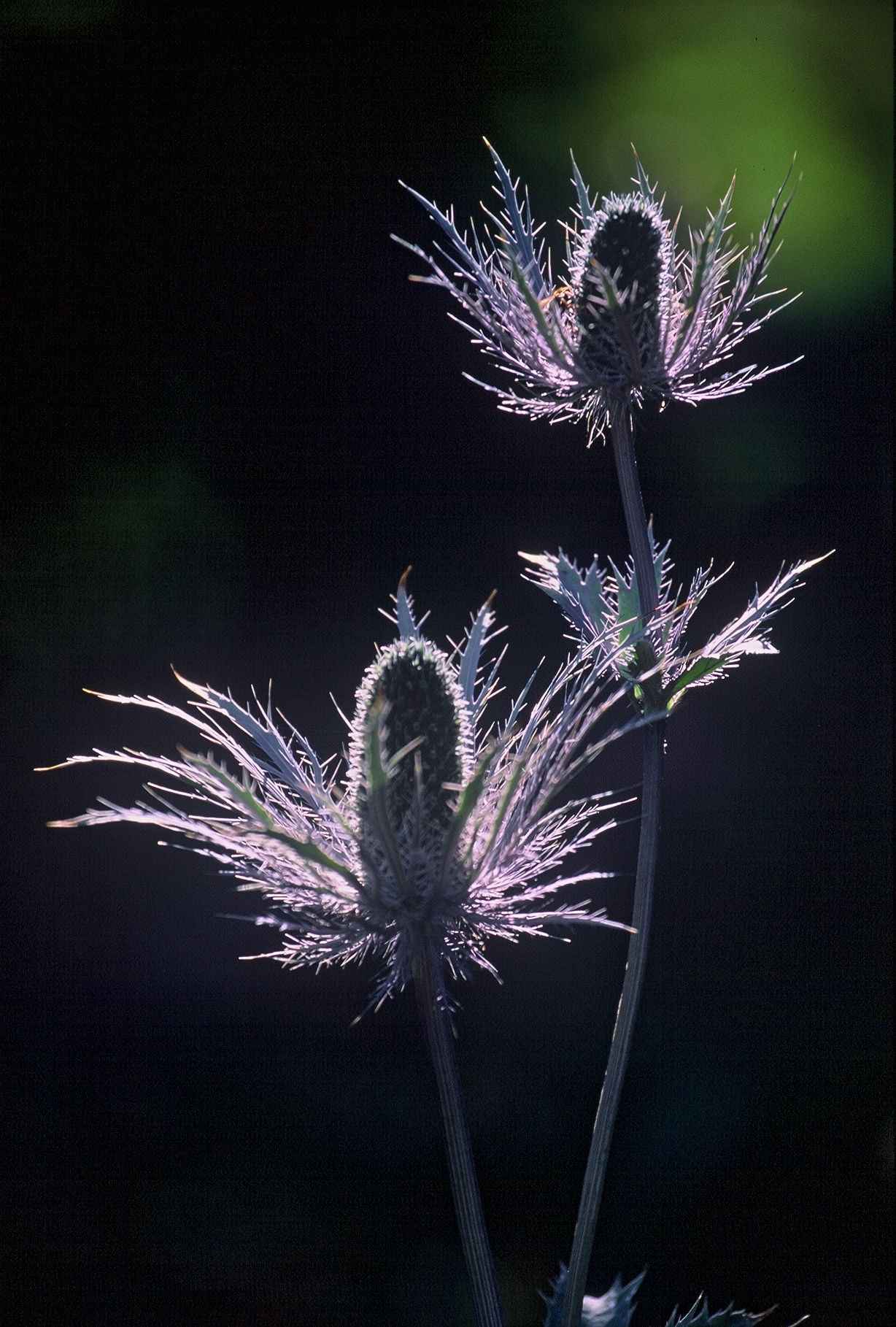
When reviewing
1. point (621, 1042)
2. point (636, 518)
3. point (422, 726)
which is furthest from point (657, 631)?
point (621, 1042)

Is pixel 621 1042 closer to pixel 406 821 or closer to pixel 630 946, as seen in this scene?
pixel 630 946

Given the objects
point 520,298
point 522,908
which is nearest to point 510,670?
point 522,908

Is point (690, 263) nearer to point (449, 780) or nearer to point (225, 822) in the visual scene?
point (449, 780)

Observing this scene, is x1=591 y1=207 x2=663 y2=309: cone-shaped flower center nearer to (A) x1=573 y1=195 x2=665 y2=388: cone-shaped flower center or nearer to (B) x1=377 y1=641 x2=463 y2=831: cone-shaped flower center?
(A) x1=573 y1=195 x2=665 y2=388: cone-shaped flower center

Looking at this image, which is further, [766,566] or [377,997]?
[766,566]

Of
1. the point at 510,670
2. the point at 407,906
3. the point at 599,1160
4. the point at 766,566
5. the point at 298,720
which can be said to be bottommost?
the point at 599,1160

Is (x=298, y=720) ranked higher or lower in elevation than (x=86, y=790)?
higher

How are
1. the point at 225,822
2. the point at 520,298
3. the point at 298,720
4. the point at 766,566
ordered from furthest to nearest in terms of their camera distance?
the point at 766,566, the point at 298,720, the point at 520,298, the point at 225,822
